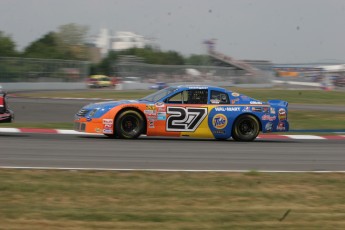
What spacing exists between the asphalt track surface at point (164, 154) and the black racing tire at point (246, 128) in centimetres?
23

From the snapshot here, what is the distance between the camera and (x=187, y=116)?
1433cm

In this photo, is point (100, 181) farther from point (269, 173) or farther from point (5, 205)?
point (269, 173)

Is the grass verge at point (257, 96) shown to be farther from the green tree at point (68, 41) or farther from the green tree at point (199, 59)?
the green tree at point (68, 41)

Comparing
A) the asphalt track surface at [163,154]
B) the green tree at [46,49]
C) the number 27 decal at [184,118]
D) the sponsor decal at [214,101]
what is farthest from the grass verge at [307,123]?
the green tree at [46,49]

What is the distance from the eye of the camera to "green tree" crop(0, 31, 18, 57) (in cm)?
8406

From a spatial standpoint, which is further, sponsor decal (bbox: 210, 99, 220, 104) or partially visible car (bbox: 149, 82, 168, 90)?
partially visible car (bbox: 149, 82, 168, 90)

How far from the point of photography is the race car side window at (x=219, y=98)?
48.4 feet

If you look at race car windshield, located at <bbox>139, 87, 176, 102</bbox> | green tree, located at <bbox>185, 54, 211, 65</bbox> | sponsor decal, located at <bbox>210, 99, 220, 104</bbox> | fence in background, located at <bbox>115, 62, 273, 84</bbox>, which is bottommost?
sponsor decal, located at <bbox>210, 99, 220, 104</bbox>

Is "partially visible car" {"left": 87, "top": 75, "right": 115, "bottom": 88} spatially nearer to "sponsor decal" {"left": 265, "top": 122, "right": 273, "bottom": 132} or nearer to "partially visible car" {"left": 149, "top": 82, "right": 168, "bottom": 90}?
"partially visible car" {"left": 149, "top": 82, "right": 168, "bottom": 90}

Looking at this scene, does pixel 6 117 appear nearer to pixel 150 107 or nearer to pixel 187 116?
pixel 150 107

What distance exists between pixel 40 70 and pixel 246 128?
41602 mm

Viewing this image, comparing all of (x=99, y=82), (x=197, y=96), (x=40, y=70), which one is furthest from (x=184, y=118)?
(x=99, y=82)

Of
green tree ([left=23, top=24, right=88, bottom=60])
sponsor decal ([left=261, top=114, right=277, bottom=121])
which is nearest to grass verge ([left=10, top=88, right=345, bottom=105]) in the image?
sponsor decal ([left=261, top=114, right=277, bottom=121])

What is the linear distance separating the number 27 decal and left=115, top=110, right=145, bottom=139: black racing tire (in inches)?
24.2
